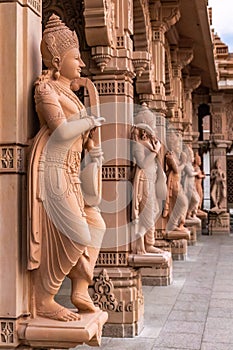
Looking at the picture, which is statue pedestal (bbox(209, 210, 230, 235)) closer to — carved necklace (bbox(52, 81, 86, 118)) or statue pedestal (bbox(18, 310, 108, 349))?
carved necklace (bbox(52, 81, 86, 118))

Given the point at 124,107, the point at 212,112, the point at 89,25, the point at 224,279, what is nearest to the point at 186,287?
the point at 224,279

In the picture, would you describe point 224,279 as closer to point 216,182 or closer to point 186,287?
point 186,287

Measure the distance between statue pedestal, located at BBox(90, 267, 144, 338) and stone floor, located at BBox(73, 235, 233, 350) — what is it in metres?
0.13

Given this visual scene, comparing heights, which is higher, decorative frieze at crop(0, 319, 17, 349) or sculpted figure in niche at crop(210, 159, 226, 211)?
sculpted figure in niche at crop(210, 159, 226, 211)

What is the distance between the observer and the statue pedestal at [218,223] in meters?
18.4

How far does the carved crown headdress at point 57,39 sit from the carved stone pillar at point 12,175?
6.9 inches

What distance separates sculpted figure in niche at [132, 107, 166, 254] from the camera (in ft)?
21.3

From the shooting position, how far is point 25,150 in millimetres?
3480

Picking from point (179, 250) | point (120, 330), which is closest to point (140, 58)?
point (120, 330)

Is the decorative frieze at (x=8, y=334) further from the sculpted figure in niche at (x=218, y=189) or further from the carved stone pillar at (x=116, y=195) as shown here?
the sculpted figure in niche at (x=218, y=189)

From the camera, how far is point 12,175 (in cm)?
340

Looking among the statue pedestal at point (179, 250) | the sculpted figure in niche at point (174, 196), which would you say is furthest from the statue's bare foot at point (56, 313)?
the statue pedestal at point (179, 250)

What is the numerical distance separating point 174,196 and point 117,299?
4.23 metres

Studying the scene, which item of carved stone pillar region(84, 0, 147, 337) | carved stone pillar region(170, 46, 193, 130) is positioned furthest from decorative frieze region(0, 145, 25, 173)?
carved stone pillar region(170, 46, 193, 130)
